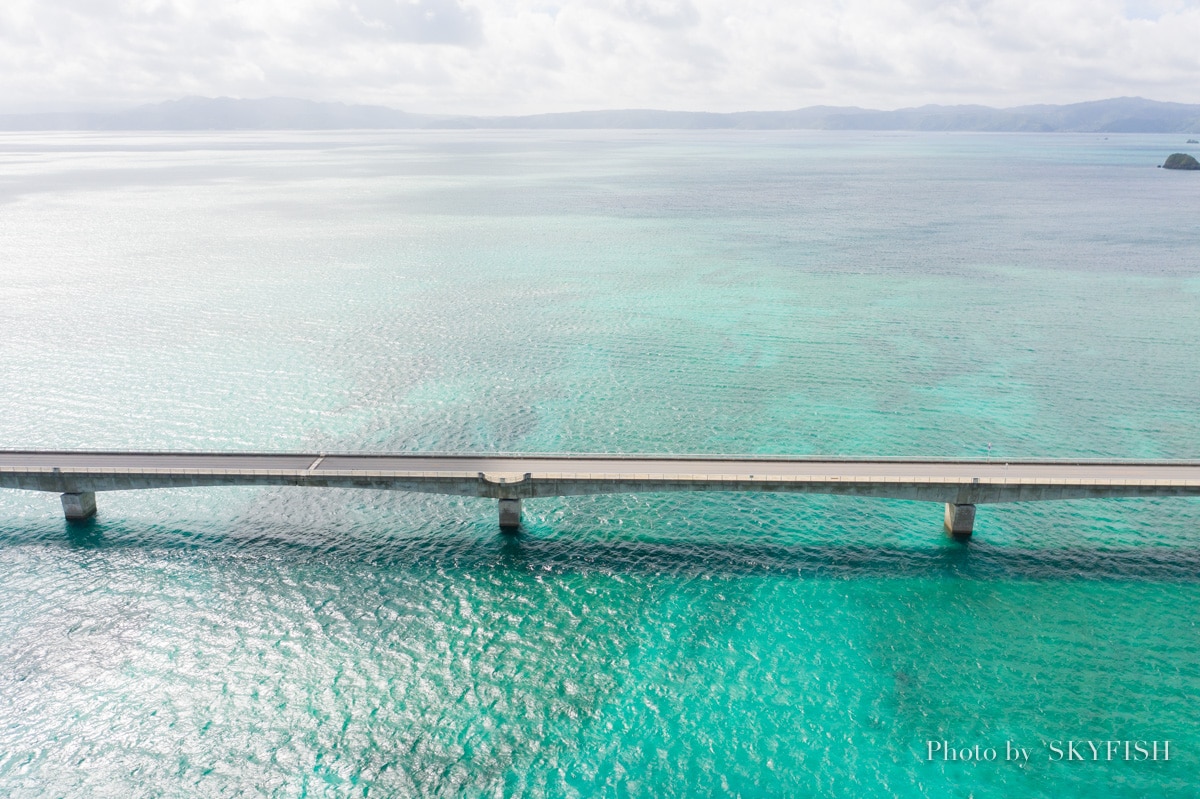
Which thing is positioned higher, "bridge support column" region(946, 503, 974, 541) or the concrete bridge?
the concrete bridge

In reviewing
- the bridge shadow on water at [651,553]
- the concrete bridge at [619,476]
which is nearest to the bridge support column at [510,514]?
the concrete bridge at [619,476]

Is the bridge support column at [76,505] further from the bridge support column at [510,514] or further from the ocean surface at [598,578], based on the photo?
the bridge support column at [510,514]

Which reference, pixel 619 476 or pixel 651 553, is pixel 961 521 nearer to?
pixel 651 553

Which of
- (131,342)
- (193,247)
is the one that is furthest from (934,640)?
(193,247)

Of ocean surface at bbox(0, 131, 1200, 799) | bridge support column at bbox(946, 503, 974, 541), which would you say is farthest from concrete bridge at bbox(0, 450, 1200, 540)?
ocean surface at bbox(0, 131, 1200, 799)

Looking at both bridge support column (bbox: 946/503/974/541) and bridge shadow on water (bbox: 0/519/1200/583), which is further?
bridge support column (bbox: 946/503/974/541)

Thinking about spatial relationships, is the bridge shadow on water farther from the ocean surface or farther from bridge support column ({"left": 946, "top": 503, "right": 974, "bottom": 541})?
bridge support column ({"left": 946, "top": 503, "right": 974, "bottom": 541})

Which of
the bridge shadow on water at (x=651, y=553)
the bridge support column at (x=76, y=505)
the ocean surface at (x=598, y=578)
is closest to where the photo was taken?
the ocean surface at (x=598, y=578)

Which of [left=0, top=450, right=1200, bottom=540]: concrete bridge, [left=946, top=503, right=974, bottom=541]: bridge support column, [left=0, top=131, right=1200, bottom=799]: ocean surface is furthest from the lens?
[left=946, top=503, right=974, bottom=541]: bridge support column
